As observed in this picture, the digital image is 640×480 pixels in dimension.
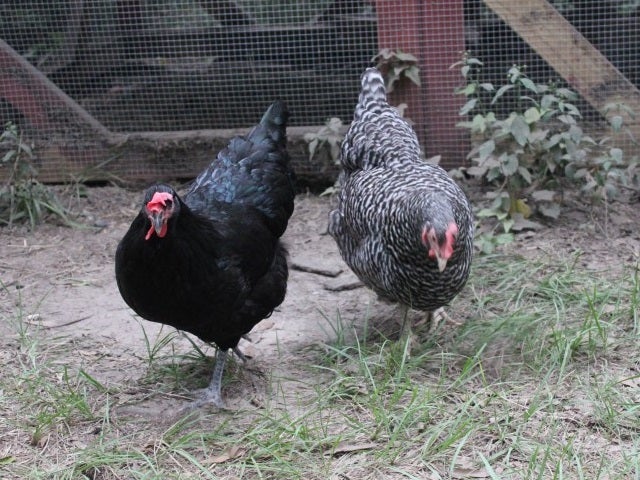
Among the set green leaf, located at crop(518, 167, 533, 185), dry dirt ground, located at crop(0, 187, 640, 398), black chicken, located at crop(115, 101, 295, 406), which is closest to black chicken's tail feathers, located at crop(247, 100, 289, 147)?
black chicken, located at crop(115, 101, 295, 406)

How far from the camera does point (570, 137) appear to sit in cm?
503

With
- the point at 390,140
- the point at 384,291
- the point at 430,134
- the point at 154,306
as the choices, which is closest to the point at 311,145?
the point at 430,134

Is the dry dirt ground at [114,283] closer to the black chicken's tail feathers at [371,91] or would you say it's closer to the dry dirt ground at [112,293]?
the dry dirt ground at [112,293]

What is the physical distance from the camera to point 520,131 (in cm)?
493

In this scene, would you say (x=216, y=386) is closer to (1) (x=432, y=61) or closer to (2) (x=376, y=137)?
(2) (x=376, y=137)

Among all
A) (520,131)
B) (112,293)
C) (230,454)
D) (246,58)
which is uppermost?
(246,58)

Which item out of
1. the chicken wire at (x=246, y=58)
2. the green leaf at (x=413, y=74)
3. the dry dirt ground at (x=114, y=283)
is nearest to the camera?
the dry dirt ground at (x=114, y=283)

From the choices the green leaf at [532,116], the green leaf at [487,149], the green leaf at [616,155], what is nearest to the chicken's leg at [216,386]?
the green leaf at [487,149]

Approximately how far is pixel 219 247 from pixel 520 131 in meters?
2.46

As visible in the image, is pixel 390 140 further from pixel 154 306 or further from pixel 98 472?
pixel 98 472

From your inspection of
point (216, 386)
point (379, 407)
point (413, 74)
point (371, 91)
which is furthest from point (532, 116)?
point (216, 386)

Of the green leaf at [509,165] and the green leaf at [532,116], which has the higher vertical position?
the green leaf at [532,116]

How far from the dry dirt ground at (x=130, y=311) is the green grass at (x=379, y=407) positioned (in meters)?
0.06

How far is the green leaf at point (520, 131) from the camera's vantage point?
193 inches
